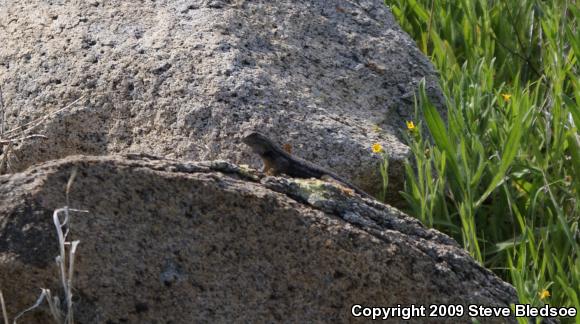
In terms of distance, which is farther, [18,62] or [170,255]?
[18,62]

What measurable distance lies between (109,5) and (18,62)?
0.48 m

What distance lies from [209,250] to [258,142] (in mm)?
996

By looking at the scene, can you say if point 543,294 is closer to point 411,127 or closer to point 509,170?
point 509,170

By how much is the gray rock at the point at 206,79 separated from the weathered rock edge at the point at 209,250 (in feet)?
3.09

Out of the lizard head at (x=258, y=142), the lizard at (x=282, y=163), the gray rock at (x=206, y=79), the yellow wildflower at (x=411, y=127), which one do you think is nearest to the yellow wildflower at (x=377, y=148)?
the gray rock at (x=206, y=79)

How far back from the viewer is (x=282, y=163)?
11.5 feet

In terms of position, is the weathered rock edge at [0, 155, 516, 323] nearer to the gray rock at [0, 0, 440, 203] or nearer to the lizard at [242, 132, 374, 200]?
the lizard at [242, 132, 374, 200]

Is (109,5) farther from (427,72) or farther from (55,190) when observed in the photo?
(55,190)

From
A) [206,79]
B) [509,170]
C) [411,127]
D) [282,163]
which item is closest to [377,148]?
[411,127]

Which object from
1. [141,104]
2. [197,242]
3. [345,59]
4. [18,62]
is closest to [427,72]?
[345,59]

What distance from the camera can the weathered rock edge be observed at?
2.45 metres

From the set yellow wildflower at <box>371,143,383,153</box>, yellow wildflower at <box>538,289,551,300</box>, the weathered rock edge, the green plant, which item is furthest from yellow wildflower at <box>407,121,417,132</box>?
the weathered rock edge

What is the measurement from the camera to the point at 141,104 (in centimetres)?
380

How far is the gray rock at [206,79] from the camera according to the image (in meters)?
3.74
